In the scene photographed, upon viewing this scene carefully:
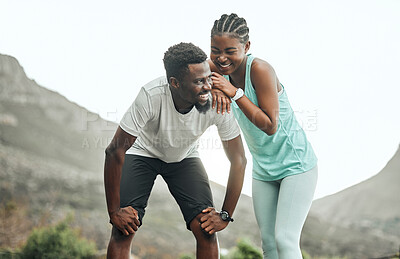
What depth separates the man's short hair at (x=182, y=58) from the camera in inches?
92.3

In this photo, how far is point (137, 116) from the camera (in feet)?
7.83

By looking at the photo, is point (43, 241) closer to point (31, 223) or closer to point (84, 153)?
point (31, 223)

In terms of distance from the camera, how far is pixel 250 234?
5.18 m

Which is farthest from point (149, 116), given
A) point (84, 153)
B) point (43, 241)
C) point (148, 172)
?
point (84, 153)

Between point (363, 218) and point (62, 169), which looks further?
point (363, 218)

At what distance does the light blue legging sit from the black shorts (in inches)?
12.2

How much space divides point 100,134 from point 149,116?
2.61 metres

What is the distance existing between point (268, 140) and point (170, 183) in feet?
2.06

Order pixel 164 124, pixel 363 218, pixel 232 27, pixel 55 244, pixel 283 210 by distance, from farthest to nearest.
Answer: pixel 363 218, pixel 55 244, pixel 164 124, pixel 232 27, pixel 283 210

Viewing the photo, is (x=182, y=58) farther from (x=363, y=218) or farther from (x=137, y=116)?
(x=363, y=218)

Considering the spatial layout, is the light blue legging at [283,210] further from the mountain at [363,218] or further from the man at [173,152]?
the mountain at [363,218]

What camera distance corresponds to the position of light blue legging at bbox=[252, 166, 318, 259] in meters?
2.21

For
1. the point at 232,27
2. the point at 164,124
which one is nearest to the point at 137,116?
the point at 164,124

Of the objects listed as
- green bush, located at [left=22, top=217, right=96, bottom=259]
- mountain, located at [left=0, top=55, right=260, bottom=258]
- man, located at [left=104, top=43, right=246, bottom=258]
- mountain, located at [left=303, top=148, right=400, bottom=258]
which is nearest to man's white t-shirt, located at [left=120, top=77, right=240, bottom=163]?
man, located at [left=104, top=43, right=246, bottom=258]
